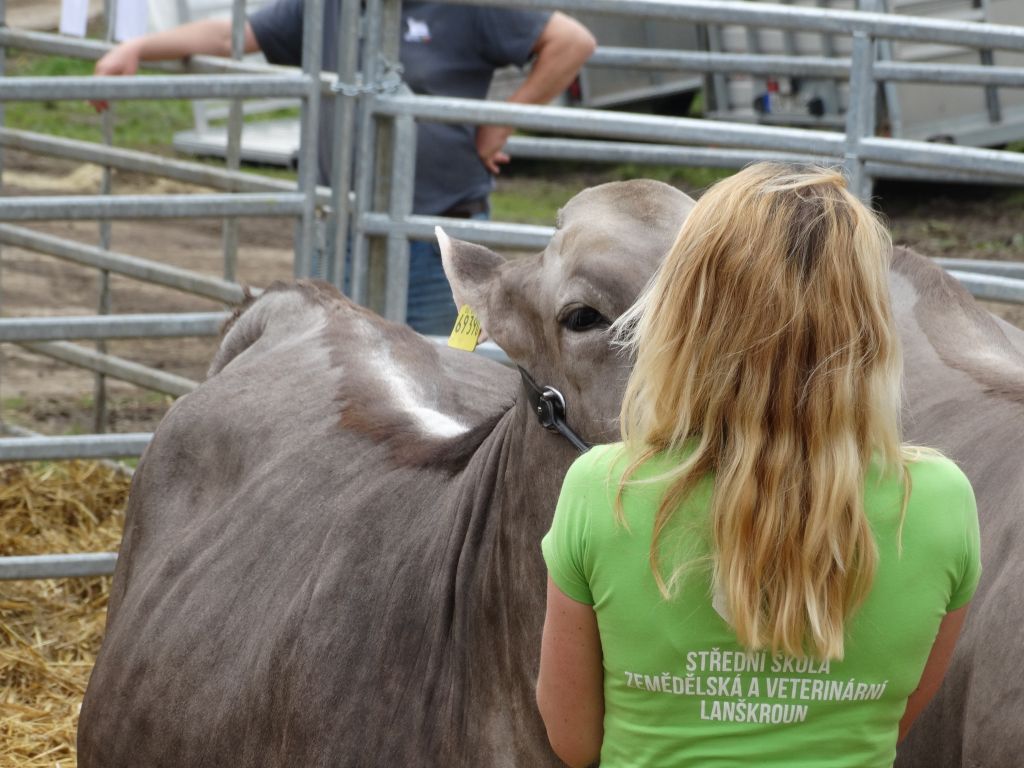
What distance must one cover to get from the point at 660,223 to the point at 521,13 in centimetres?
285

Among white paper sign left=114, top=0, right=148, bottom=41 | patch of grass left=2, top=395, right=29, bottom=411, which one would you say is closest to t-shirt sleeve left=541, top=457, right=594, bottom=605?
white paper sign left=114, top=0, right=148, bottom=41

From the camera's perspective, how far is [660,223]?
202 centimetres

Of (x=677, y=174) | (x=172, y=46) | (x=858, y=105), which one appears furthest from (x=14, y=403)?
(x=677, y=174)

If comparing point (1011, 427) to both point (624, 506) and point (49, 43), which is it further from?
point (49, 43)

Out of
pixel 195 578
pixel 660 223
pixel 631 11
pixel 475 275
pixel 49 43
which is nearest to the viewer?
pixel 660 223

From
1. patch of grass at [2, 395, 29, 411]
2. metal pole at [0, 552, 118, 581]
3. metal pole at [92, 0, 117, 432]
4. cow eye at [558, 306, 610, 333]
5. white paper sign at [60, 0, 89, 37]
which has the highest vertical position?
white paper sign at [60, 0, 89, 37]

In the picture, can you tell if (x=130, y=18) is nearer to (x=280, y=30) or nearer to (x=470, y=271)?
(x=280, y=30)

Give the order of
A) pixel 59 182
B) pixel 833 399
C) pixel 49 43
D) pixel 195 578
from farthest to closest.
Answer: pixel 59 182
pixel 49 43
pixel 195 578
pixel 833 399

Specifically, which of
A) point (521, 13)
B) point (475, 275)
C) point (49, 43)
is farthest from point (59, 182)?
point (475, 275)

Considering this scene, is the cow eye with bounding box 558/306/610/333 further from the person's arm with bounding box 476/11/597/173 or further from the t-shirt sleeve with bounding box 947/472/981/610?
the person's arm with bounding box 476/11/597/173

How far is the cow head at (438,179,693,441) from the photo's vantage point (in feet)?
6.40

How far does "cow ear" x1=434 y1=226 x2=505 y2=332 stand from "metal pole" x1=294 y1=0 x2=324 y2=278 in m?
2.07

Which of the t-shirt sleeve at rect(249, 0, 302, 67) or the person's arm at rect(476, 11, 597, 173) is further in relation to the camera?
the t-shirt sleeve at rect(249, 0, 302, 67)

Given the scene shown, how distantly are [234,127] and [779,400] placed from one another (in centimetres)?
432
